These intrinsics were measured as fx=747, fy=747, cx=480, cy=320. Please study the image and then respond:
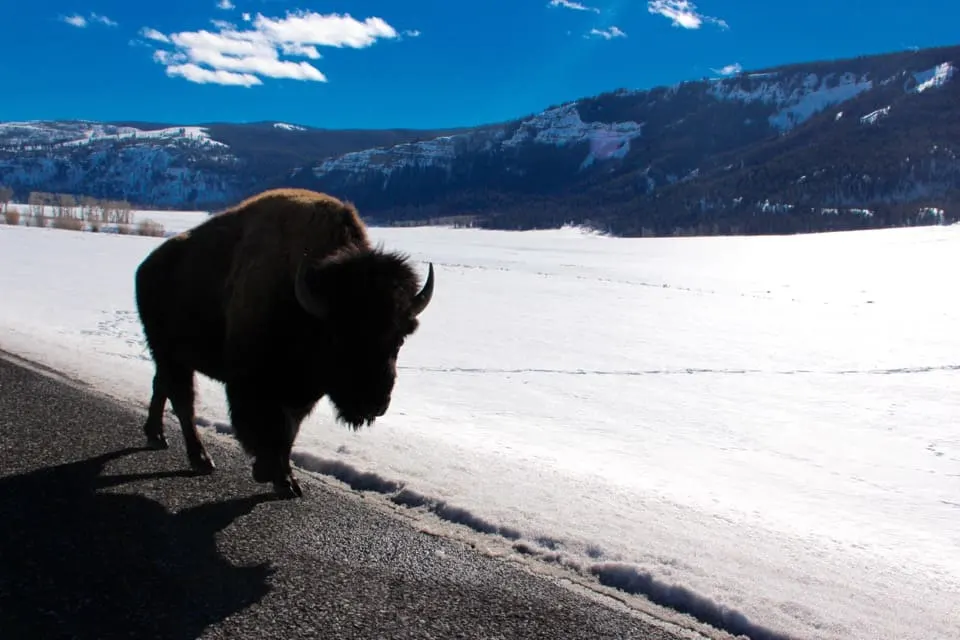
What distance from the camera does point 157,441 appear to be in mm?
4996

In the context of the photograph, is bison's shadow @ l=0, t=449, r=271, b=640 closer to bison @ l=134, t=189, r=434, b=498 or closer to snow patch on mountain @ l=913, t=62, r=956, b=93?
bison @ l=134, t=189, r=434, b=498

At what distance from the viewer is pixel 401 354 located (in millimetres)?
12312

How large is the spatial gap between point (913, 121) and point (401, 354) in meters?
174

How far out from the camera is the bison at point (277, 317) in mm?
3723

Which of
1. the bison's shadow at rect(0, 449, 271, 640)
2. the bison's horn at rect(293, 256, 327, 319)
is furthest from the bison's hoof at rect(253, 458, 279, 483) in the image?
the bison's horn at rect(293, 256, 327, 319)

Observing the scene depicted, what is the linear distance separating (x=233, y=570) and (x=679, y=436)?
19.0ft

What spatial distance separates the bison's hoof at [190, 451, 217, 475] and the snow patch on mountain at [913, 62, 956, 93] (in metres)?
204

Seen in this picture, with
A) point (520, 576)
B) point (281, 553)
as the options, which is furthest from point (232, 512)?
point (520, 576)

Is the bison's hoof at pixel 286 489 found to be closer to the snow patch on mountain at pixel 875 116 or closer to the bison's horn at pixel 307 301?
the bison's horn at pixel 307 301

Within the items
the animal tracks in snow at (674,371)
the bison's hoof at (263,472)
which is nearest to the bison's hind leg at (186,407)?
the bison's hoof at (263,472)

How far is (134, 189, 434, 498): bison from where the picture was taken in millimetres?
3723

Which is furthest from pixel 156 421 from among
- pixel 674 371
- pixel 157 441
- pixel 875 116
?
pixel 875 116

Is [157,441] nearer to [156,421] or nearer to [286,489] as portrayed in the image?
[156,421]

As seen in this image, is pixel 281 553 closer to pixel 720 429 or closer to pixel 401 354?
pixel 720 429
